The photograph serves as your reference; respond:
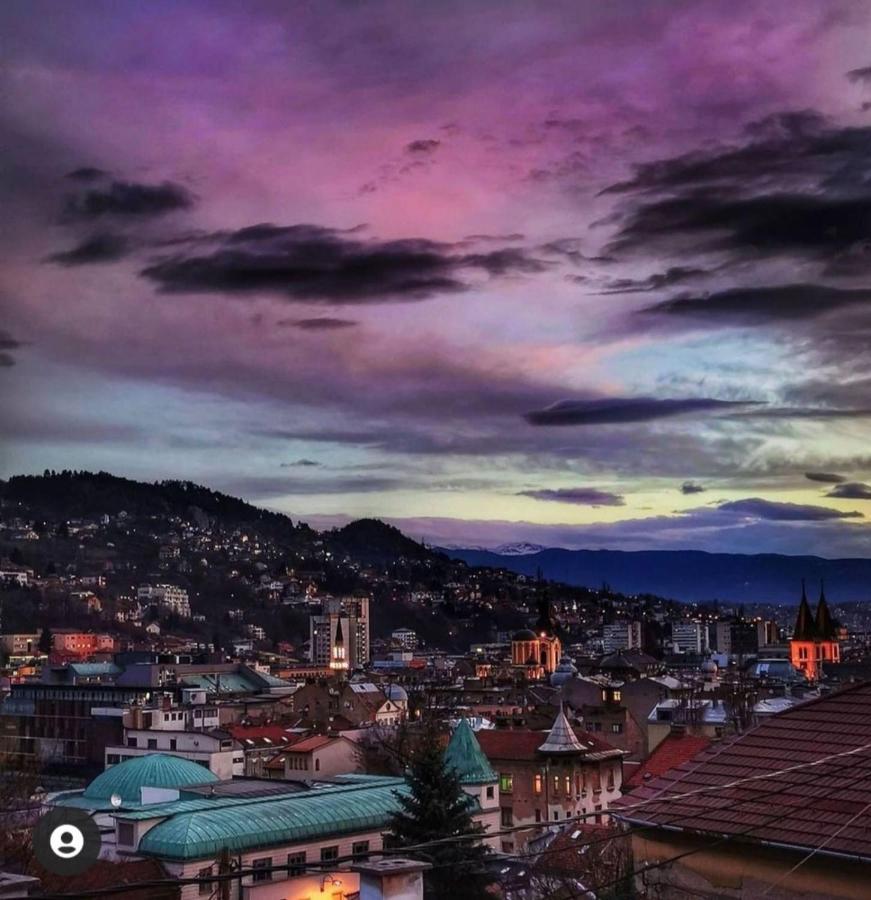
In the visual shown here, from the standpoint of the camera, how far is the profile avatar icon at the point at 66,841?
20.7 ft

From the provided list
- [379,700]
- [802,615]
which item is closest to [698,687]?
[379,700]

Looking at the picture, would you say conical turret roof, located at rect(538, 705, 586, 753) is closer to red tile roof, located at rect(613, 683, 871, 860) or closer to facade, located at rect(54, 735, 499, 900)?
facade, located at rect(54, 735, 499, 900)

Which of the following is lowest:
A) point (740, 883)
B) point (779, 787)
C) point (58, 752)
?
point (58, 752)

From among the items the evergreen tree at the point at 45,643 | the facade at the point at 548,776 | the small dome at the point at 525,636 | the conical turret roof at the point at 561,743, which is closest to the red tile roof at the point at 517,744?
the facade at the point at 548,776

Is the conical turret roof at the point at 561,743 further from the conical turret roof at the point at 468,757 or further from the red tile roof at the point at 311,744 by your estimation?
the red tile roof at the point at 311,744

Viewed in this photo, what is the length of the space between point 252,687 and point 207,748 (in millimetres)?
45121

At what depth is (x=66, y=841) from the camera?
634 centimetres

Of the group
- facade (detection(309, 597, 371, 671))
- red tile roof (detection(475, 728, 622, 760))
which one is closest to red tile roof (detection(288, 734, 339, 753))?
red tile roof (detection(475, 728, 622, 760))

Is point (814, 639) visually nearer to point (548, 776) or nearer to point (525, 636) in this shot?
point (525, 636)

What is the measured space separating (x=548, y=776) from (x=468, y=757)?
5825 mm

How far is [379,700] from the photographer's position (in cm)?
7169

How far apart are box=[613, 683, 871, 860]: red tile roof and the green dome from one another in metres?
23.7

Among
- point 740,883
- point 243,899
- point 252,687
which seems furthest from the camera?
point 252,687

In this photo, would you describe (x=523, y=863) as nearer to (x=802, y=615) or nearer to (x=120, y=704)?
(x=120, y=704)
